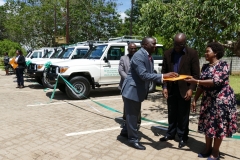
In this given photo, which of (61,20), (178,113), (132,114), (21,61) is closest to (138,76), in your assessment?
(132,114)

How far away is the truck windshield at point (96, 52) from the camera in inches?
355

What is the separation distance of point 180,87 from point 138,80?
2.40 ft

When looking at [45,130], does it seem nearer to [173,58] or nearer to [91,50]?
[173,58]

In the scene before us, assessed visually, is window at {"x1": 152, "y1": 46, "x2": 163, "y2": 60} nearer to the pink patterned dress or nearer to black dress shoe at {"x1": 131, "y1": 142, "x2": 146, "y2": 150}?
black dress shoe at {"x1": 131, "y1": 142, "x2": 146, "y2": 150}

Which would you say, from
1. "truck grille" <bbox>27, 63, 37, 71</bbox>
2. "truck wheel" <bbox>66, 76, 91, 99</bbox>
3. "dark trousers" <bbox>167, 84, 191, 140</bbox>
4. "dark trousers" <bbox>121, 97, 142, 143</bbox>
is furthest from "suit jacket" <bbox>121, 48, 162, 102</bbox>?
"truck grille" <bbox>27, 63, 37, 71</bbox>

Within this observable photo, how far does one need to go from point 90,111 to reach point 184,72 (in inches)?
140

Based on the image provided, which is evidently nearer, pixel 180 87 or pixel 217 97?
pixel 217 97

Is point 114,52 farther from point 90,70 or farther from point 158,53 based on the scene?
point 158,53

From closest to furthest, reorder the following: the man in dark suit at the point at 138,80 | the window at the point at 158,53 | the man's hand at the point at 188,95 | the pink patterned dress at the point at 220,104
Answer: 1. the pink patterned dress at the point at 220,104
2. the man in dark suit at the point at 138,80
3. the man's hand at the point at 188,95
4. the window at the point at 158,53

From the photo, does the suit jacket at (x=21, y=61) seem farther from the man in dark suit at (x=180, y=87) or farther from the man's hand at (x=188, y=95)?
the man's hand at (x=188, y=95)

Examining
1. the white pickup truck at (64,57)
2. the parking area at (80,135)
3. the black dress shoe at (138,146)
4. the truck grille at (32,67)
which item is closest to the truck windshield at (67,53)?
the white pickup truck at (64,57)

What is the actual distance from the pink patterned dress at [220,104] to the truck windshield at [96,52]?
5.78 metres

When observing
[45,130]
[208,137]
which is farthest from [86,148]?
[208,137]

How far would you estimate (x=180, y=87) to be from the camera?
162 inches
